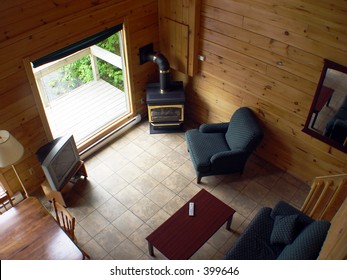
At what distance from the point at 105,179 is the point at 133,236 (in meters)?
1.11

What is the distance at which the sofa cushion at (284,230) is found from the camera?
3664mm

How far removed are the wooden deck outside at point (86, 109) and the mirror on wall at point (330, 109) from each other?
10.1ft

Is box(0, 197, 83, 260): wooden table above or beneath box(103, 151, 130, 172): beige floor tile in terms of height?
above

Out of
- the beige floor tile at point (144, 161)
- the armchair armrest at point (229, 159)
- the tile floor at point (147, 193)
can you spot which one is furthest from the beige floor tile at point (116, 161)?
the armchair armrest at point (229, 159)

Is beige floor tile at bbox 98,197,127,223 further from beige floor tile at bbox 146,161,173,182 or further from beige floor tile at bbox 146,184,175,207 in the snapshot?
beige floor tile at bbox 146,161,173,182

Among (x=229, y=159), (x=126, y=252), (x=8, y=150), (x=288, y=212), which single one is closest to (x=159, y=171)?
(x=229, y=159)

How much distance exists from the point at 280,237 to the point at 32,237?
8.62ft

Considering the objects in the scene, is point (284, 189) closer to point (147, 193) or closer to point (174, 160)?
point (174, 160)

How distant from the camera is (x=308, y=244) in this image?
338 centimetres

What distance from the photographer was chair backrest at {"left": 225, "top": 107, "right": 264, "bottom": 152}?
15.5 feet

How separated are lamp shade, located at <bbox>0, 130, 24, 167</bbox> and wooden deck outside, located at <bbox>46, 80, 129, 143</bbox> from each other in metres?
1.71

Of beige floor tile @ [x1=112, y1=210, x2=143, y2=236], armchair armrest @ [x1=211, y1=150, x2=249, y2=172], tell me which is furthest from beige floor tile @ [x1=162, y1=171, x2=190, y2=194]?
beige floor tile @ [x1=112, y1=210, x2=143, y2=236]

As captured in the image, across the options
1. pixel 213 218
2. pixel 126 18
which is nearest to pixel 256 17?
pixel 126 18

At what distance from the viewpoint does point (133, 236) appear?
175 inches
